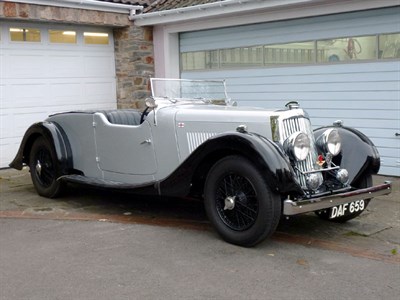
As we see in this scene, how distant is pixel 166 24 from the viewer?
35.3 feet

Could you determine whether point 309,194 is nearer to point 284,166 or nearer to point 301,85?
point 284,166

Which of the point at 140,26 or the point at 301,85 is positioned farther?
the point at 140,26

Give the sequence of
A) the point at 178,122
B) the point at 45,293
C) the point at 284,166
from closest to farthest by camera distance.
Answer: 1. the point at 45,293
2. the point at 284,166
3. the point at 178,122

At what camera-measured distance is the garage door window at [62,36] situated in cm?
1007

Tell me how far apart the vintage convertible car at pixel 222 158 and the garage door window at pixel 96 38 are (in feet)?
14.3

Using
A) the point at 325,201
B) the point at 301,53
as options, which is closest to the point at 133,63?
the point at 301,53

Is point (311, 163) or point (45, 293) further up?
point (311, 163)

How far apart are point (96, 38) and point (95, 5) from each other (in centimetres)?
91

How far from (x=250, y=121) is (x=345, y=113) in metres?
3.88

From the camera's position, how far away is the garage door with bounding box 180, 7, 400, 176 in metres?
7.93

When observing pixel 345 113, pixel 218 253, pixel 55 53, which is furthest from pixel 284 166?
pixel 55 53

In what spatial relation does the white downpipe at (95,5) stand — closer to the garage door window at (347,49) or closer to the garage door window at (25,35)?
the garage door window at (25,35)

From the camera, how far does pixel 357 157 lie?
541 cm

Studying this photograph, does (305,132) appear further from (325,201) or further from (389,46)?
(389,46)
